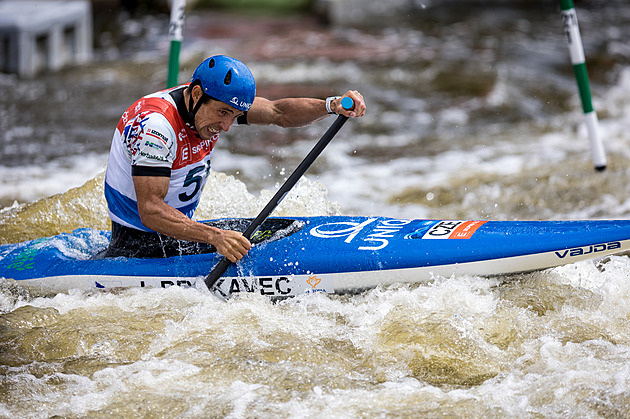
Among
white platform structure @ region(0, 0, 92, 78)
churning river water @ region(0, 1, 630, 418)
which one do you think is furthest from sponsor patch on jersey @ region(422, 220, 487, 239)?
white platform structure @ region(0, 0, 92, 78)

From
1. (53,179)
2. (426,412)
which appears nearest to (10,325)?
(426,412)

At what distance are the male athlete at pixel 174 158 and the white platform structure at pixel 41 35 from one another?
7.81 metres

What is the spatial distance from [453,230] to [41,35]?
9.47m

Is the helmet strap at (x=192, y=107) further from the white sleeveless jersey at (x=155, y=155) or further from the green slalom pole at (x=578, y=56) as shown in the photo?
the green slalom pole at (x=578, y=56)

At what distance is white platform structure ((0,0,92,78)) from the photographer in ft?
33.7

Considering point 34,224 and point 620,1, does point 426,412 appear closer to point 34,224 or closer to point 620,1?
point 34,224

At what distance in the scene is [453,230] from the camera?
3438 millimetres

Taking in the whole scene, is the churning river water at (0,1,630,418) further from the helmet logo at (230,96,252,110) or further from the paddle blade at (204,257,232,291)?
the helmet logo at (230,96,252,110)

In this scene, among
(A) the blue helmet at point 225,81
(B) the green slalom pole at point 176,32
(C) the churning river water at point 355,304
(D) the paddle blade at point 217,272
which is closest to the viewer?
(C) the churning river water at point 355,304

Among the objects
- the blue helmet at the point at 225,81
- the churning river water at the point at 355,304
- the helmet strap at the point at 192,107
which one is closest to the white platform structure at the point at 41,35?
the churning river water at the point at 355,304

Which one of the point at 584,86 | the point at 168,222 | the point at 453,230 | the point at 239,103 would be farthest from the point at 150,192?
the point at 584,86

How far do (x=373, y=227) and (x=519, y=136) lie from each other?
5.68 meters

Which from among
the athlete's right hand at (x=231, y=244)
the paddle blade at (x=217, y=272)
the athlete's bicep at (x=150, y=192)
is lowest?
the paddle blade at (x=217, y=272)

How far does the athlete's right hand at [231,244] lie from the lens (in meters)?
3.22
